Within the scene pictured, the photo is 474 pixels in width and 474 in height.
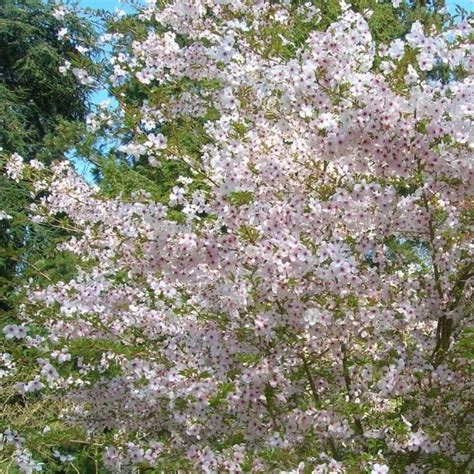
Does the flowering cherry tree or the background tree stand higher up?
the background tree

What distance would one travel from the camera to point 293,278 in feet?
9.84

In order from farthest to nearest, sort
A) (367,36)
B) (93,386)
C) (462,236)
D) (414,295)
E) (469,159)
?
(93,386)
(414,295)
(462,236)
(367,36)
(469,159)

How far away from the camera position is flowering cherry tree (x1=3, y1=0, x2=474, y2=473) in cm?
300

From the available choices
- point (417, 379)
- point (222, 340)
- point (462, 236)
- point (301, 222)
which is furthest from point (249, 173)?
point (417, 379)

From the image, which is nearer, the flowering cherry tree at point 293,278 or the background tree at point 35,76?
the flowering cherry tree at point 293,278

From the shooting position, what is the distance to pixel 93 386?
4215mm

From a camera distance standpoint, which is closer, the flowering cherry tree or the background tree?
the flowering cherry tree

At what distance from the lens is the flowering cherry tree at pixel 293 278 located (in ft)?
9.85

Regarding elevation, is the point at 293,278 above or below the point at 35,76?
below

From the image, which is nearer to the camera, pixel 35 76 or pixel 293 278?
pixel 293 278

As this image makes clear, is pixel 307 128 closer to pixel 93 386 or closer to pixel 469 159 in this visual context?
pixel 469 159

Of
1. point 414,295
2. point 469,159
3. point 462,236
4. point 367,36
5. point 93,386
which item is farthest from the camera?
Result: point 93,386

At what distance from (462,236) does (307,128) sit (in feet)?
3.26

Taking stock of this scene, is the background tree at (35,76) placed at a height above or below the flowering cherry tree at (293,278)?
above
